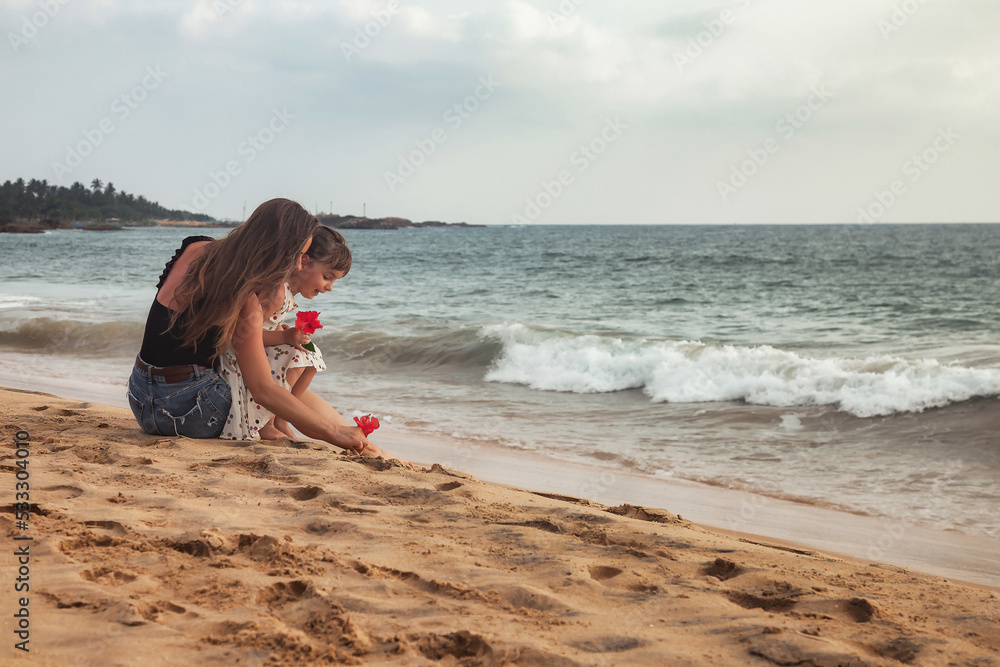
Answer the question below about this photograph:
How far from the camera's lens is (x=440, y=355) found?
1034cm

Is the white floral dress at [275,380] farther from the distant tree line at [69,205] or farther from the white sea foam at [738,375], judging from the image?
the distant tree line at [69,205]

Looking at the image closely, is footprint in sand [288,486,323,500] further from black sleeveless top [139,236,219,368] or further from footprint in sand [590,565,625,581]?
footprint in sand [590,565,625,581]

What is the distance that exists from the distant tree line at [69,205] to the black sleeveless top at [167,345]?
9424 centimetres

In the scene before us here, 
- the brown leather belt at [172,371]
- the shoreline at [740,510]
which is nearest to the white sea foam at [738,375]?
the shoreline at [740,510]

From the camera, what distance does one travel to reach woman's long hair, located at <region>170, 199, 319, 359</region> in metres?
3.35

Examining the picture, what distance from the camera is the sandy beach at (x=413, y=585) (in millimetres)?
1836

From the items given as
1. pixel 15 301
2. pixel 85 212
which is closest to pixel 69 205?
pixel 85 212

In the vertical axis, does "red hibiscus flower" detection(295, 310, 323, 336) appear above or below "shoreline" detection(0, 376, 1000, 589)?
above

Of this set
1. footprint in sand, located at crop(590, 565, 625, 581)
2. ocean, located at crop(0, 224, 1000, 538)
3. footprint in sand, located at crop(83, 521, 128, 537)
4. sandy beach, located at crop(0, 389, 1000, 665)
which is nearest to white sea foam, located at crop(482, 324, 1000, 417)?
ocean, located at crop(0, 224, 1000, 538)

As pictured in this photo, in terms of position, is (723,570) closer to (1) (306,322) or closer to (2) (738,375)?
(1) (306,322)

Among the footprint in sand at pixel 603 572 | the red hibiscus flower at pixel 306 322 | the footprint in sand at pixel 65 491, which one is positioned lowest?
the footprint in sand at pixel 65 491

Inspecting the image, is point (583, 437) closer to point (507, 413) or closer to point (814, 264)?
point (507, 413)

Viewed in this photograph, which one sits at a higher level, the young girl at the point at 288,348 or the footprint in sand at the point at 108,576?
the young girl at the point at 288,348

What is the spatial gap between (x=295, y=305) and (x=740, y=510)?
2.95m
